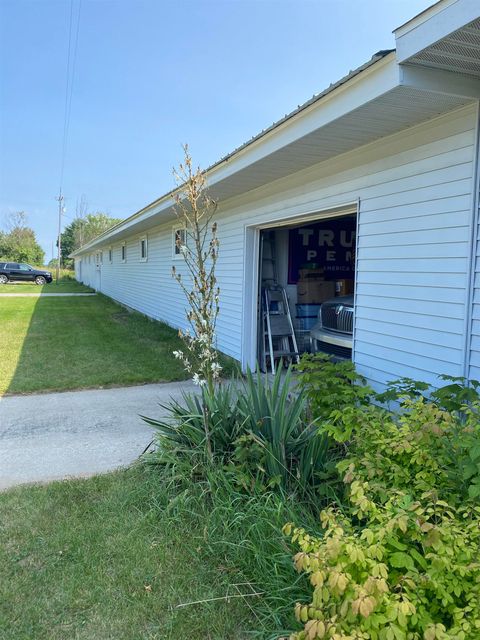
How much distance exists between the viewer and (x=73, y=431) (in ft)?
15.7

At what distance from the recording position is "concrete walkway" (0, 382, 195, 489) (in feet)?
12.9

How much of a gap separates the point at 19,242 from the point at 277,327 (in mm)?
55596

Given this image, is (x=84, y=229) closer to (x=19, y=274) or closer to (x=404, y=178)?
(x=19, y=274)

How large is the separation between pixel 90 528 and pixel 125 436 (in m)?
1.73

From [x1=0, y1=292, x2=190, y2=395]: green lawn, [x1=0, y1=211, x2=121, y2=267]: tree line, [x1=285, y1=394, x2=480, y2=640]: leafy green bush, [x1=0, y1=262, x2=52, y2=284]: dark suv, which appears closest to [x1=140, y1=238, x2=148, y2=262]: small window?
[x1=0, y1=292, x2=190, y2=395]: green lawn

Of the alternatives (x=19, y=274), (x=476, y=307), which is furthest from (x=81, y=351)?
(x=19, y=274)

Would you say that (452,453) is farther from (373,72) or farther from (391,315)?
(373,72)

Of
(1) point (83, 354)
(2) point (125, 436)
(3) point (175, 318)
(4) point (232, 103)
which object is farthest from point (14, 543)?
(4) point (232, 103)

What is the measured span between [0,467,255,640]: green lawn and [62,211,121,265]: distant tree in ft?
178

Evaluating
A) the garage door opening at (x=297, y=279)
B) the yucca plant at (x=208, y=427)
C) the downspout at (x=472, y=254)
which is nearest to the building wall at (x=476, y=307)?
the downspout at (x=472, y=254)

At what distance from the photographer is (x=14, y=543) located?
9.24 ft

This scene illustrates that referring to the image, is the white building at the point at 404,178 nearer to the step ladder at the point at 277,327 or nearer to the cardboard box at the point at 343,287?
the step ladder at the point at 277,327

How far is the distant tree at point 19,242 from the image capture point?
50.6 meters

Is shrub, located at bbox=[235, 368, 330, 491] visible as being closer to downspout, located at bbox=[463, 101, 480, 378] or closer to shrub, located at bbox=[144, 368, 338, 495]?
shrub, located at bbox=[144, 368, 338, 495]
